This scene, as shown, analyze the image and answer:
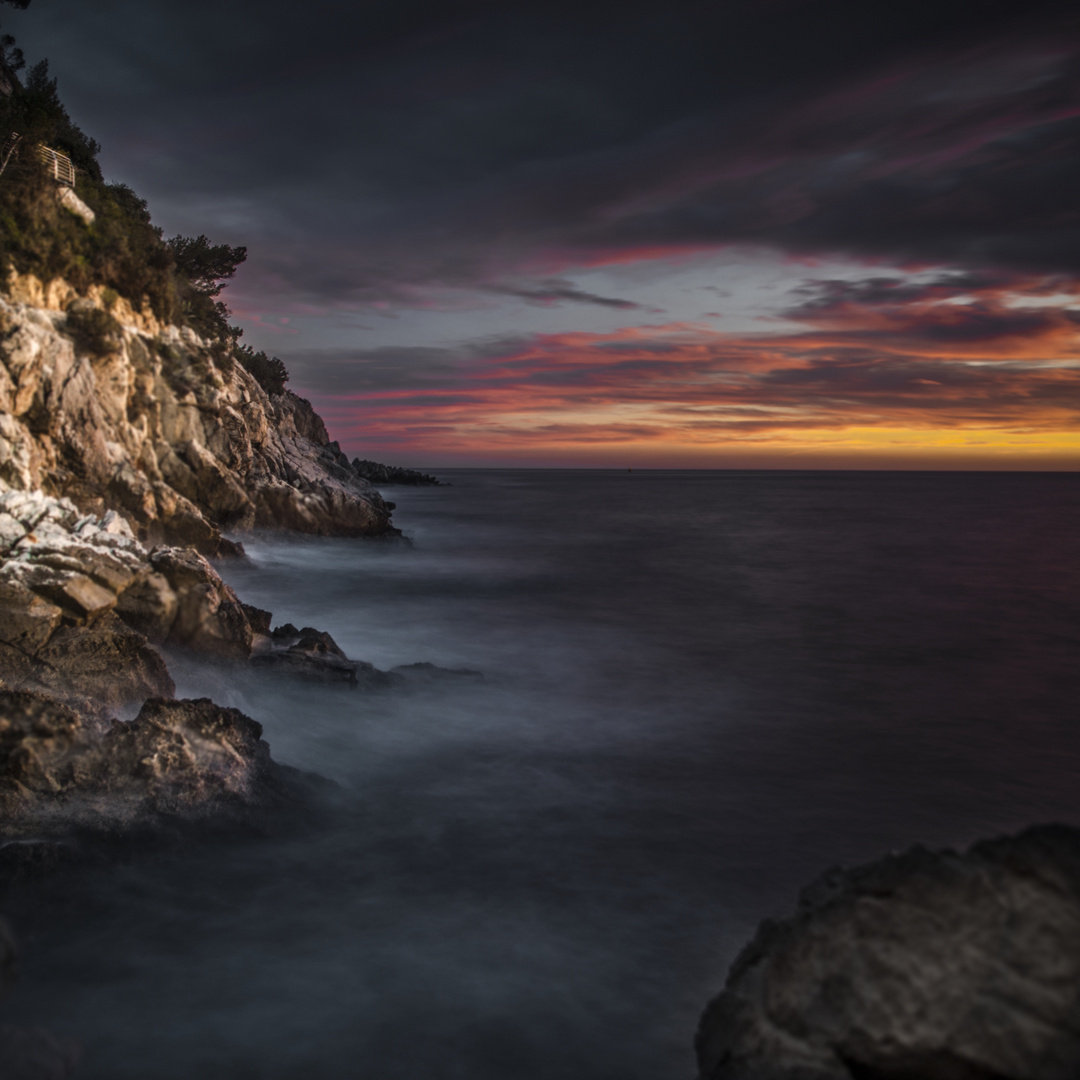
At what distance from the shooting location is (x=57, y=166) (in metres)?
21.6

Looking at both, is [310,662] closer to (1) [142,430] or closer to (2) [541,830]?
(2) [541,830]

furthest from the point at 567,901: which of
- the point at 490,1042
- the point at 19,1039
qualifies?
the point at 19,1039

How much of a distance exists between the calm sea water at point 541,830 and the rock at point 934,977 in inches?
74.8

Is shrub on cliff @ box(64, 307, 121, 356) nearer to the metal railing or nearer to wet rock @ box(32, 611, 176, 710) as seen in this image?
the metal railing

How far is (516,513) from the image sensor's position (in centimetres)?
5806

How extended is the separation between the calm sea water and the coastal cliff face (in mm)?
4070

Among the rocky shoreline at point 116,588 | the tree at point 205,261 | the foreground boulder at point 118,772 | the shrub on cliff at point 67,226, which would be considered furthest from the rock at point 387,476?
the foreground boulder at point 118,772

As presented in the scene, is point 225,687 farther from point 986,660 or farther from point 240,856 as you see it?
point 986,660

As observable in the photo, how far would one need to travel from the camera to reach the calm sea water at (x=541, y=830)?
16.0 feet

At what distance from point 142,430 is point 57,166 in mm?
8374

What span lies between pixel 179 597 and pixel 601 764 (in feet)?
20.7

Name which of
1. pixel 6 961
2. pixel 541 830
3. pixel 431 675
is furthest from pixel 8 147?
pixel 6 961

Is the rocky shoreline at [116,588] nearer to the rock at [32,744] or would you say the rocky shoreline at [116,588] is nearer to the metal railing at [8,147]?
the rock at [32,744]

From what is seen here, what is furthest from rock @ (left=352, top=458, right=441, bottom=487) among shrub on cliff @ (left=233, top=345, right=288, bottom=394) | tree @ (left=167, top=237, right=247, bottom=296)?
tree @ (left=167, top=237, right=247, bottom=296)
